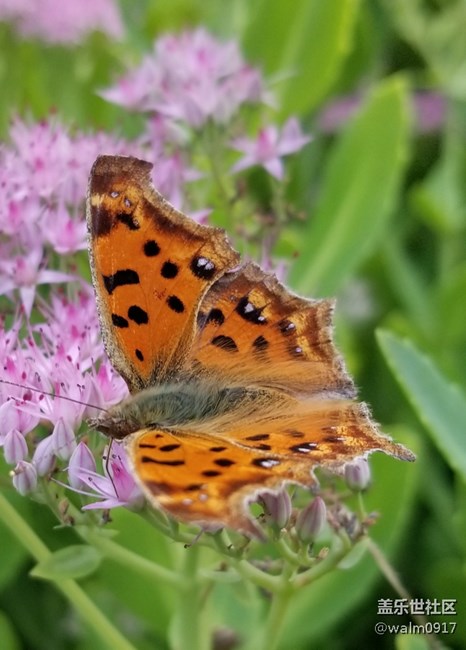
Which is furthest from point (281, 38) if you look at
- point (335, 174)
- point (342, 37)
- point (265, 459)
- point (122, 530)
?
point (265, 459)

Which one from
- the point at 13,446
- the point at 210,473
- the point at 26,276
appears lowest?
the point at 210,473

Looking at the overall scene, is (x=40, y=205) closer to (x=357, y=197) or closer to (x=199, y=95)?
(x=199, y=95)

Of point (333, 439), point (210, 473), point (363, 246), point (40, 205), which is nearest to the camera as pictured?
point (210, 473)

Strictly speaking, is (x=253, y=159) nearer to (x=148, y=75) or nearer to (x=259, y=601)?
(x=148, y=75)

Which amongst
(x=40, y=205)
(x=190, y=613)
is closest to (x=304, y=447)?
(x=190, y=613)

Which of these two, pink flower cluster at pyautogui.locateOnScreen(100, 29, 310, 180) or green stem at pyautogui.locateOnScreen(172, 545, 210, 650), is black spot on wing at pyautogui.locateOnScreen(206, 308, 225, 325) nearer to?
green stem at pyautogui.locateOnScreen(172, 545, 210, 650)

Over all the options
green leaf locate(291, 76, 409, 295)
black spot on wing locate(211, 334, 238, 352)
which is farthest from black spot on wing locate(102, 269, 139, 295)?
green leaf locate(291, 76, 409, 295)
